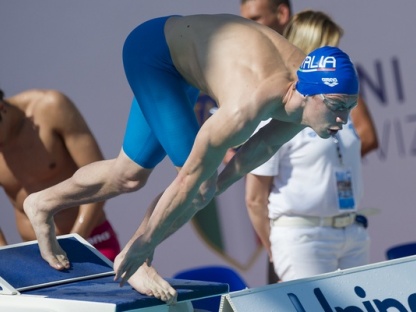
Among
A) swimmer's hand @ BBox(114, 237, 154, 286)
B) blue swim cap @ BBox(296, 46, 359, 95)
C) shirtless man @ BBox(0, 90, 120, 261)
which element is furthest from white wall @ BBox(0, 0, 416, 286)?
blue swim cap @ BBox(296, 46, 359, 95)

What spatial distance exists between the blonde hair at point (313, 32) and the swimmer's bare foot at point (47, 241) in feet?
4.26

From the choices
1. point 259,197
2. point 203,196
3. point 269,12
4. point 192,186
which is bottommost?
point 259,197

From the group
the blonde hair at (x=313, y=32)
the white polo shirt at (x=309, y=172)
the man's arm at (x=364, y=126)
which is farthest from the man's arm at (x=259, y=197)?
the man's arm at (x=364, y=126)

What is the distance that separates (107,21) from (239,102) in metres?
2.91

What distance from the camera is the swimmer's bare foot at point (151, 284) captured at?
13.3 feet

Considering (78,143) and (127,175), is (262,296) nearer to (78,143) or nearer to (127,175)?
(127,175)

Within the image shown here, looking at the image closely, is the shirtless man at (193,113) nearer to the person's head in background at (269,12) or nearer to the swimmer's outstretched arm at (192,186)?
the swimmer's outstretched arm at (192,186)

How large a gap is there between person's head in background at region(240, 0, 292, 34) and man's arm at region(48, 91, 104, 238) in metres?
0.96

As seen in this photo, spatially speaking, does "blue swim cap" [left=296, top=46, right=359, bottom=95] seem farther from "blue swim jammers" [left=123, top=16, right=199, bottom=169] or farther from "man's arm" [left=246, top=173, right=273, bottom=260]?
"man's arm" [left=246, top=173, right=273, bottom=260]

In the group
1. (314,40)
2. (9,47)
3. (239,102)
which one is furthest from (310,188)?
(9,47)

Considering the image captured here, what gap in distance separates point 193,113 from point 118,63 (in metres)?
2.30

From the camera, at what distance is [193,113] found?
432 centimetres

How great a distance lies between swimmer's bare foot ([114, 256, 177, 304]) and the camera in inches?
Result: 160

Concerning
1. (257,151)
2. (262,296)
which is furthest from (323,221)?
(262,296)
